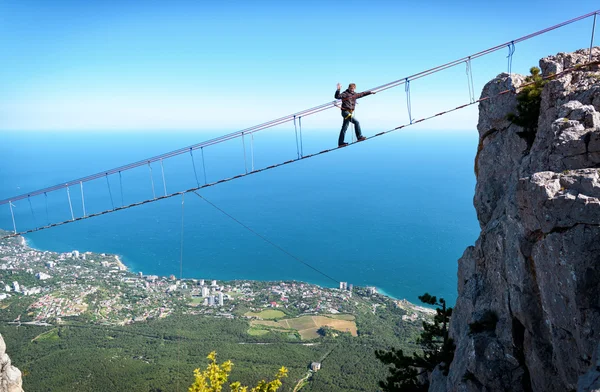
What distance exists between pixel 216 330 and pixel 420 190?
3815 inches

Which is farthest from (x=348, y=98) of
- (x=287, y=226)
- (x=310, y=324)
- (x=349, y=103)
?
(x=287, y=226)

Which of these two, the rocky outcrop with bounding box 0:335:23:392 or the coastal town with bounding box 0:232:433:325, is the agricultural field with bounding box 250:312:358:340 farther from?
the rocky outcrop with bounding box 0:335:23:392

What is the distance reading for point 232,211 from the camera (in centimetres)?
11512

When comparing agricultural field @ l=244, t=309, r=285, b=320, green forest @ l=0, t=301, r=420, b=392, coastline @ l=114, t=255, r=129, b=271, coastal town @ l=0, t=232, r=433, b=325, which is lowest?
green forest @ l=0, t=301, r=420, b=392

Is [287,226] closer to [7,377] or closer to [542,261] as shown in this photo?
[7,377]

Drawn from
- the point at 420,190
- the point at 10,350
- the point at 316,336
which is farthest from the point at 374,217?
the point at 10,350

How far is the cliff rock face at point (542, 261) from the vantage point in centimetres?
688

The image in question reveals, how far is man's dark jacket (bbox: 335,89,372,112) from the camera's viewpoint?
1083 centimetres

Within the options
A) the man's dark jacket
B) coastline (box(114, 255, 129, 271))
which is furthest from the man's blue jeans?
coastline (box(114, 255, 129, 271))

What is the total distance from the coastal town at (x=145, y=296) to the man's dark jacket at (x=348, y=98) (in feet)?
168

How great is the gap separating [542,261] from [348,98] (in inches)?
251

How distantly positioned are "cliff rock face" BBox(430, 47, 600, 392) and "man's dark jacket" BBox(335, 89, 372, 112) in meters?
4.81

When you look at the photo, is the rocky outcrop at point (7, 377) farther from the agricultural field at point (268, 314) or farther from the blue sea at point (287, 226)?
the agricultural field at point (268, 314)

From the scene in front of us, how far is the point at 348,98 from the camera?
10.9 metres
